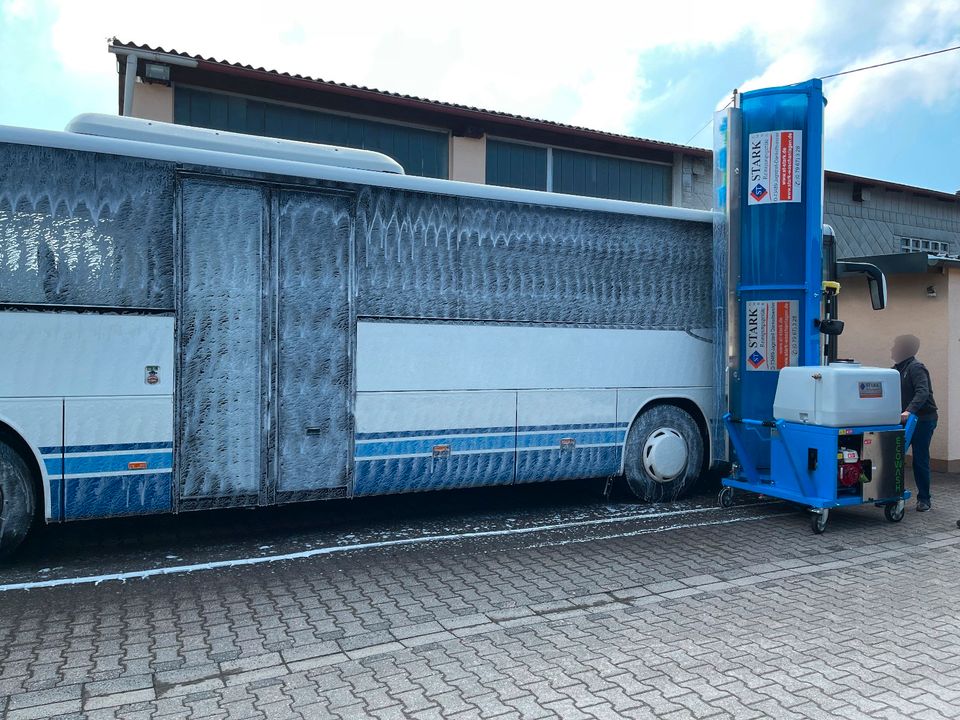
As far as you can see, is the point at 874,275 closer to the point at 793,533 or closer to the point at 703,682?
the point at 793,533

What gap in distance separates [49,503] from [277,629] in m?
2.30

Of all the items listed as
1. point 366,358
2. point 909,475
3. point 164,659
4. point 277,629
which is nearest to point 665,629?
point 277,629

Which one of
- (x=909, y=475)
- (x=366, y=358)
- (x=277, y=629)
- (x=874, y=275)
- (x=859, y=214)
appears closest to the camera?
(x=277, y=629)

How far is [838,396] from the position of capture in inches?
297

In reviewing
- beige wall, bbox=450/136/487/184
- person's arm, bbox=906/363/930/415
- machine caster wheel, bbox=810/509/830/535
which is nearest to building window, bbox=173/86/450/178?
beige wall, bbox=450/136/487/184

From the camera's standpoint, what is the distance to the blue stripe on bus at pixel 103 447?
19.7 feet

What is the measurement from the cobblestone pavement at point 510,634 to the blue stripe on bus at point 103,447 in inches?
36.4

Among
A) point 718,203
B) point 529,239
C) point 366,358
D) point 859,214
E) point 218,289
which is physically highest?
point 859,214

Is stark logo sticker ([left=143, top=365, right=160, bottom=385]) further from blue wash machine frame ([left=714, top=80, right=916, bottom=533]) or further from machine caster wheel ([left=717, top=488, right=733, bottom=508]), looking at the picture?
machine caster wheel ([left=717, top=488, right=733, bottom=508])

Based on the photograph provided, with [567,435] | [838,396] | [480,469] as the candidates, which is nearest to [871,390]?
[838,396]

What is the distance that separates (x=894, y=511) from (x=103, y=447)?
7286 millimetres

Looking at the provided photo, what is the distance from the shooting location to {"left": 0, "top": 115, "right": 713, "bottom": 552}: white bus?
602 cm

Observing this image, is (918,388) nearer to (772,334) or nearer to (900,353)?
(900,353)

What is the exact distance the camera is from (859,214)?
65.8ft
